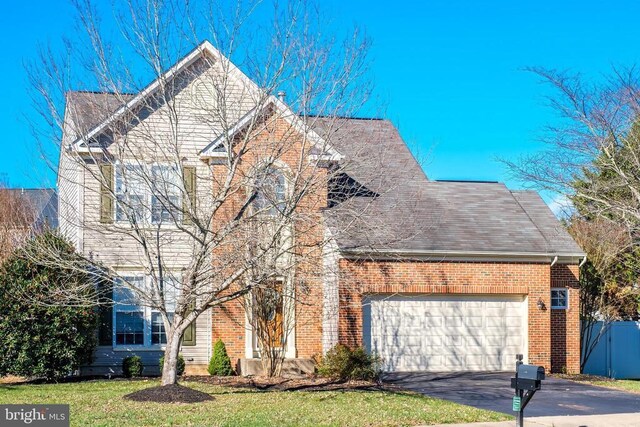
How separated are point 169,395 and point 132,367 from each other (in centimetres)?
546

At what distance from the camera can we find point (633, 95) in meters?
20.0

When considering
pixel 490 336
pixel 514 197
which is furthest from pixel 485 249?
pixel 514 197

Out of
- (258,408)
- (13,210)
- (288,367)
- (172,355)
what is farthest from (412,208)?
(13,210)

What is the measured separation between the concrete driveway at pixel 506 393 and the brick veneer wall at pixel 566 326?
2.04 meters

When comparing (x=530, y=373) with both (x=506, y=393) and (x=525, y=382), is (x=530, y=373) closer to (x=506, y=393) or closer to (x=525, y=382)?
(x=525, y=382)

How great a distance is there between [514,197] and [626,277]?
516 cm

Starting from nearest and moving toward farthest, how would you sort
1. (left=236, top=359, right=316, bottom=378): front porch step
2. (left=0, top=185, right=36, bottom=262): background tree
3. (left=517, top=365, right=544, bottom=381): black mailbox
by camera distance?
(left=517, top=365, right=544, bottom=381): black mailbox → (left=236, top=359, right=316, bottom=378): front porch step → (left=0, top=185, right=36, bottom=262): background tree

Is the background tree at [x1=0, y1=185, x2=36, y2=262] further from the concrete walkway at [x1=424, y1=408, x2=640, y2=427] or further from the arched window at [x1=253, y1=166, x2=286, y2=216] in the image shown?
the concrete walkway at [x1=424, y1=408, x2=640, y2=427]

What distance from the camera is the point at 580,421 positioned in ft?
46.0

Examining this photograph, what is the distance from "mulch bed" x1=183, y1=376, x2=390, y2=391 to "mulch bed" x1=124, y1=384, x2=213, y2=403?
2511mm

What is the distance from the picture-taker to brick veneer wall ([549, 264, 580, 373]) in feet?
75.8

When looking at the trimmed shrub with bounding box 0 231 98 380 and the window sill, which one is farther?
the window sill

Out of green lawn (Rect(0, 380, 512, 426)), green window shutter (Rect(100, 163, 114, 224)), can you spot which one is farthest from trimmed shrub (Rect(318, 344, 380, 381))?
green window shutter (Rect(100, 163, 114, 224))

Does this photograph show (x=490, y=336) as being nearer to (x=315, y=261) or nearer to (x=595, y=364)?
(x=595, y=364)
